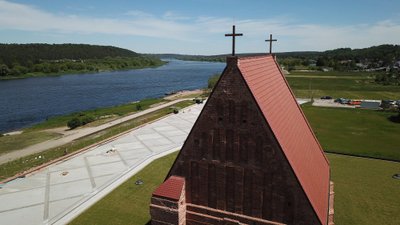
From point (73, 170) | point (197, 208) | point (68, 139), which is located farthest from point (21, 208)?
point (68, 139)

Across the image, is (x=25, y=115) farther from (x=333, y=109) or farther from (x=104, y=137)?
(x=333, y=109)

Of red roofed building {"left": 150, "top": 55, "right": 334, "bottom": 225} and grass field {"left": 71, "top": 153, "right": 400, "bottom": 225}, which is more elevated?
red roofed building {"left": 150, "top": 55, "right": 334, "bottom": 225}

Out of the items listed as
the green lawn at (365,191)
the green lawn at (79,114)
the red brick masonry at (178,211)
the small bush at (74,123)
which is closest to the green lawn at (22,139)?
the small bush at (74,123)

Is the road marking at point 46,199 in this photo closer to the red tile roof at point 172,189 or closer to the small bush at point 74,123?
the red tile roof at point 172,189

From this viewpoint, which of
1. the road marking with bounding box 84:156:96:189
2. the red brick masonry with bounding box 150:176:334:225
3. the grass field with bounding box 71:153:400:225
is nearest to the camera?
the red brick masonry with bounding box 150:176:334:225

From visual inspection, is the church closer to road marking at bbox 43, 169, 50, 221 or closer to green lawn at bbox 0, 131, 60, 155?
road marking at bbox 43, 169, 50, 221

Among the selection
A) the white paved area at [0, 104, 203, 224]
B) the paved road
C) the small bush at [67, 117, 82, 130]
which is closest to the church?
the white paved area at [0, 104, 203, 224]
